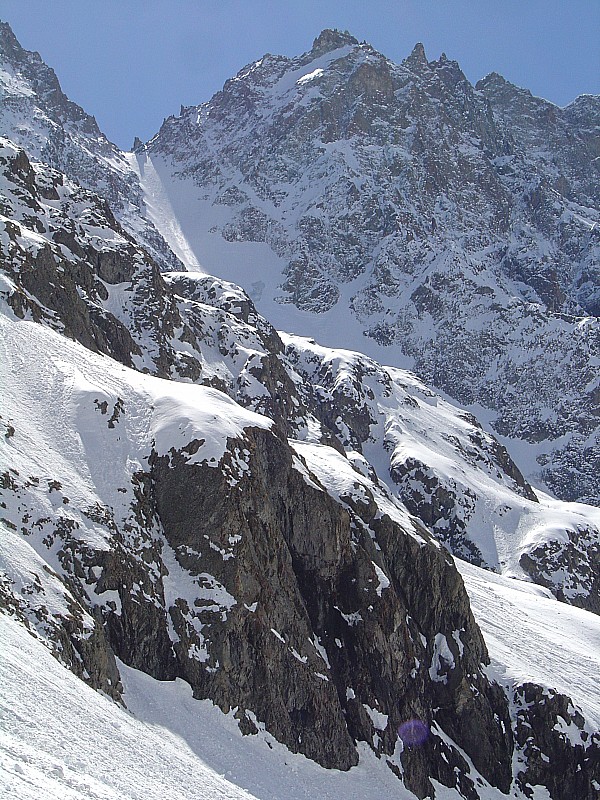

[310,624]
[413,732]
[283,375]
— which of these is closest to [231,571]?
[310,624]

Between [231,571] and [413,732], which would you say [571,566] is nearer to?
[413,732]

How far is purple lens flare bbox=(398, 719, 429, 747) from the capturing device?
132ft

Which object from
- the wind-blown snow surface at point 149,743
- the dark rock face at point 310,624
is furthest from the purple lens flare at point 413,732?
the wind-blown snow surface at point 149,743

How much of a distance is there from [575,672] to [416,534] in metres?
15.5

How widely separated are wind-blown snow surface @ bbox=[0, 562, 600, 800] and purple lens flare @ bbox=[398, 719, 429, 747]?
109 inches

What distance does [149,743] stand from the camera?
25.7 metres

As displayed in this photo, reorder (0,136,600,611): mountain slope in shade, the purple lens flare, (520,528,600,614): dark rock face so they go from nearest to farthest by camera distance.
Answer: the purple lens flare < (0,136,600,611): mountain slope in shade < (520,528,600,614): dark rock face

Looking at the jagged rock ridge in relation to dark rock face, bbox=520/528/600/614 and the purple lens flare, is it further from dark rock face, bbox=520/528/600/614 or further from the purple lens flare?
dark rock face, bbox=520/528/600/614

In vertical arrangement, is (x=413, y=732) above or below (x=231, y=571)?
below

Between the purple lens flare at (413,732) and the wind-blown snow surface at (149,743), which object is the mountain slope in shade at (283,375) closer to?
the purple lens flare at (413,732)

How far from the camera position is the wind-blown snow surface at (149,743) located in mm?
17812

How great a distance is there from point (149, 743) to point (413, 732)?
65.7 ft

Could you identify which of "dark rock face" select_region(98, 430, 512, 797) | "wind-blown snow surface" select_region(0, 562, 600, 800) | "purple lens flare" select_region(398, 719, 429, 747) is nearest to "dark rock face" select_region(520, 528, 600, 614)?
"wind-blown snow surface" select_region(0, 562, 600, 800)

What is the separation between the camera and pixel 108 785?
62.4 ft
